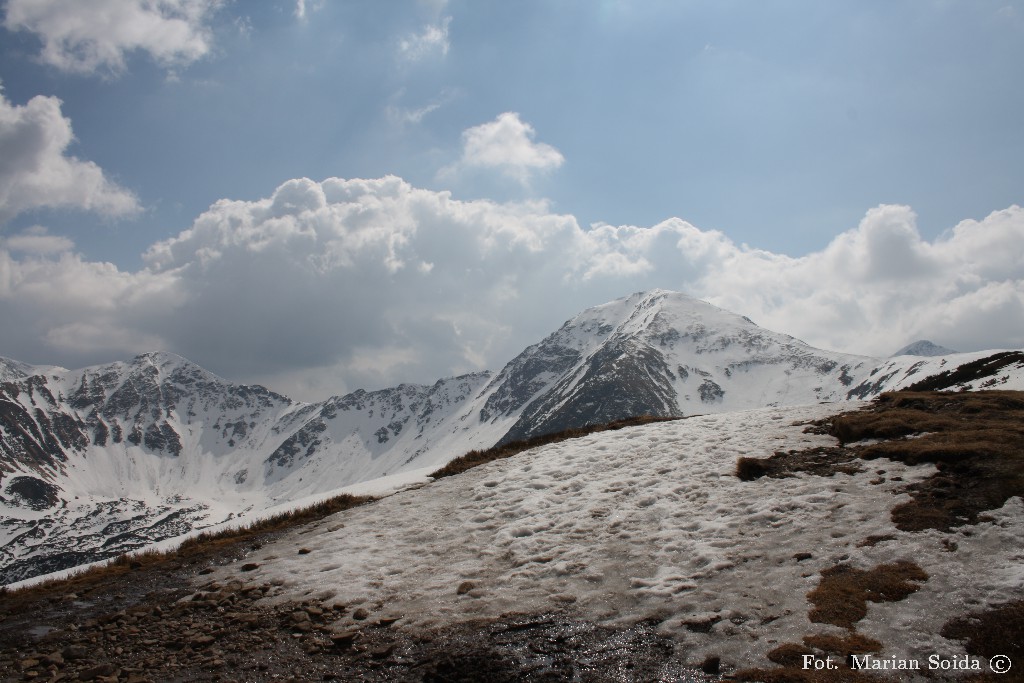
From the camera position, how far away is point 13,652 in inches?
525

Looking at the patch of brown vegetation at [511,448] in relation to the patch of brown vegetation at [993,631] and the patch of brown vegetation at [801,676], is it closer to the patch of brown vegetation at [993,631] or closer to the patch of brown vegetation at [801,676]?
the patch of brown vegetation at [801,676]

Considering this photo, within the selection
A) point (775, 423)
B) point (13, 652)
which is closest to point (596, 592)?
point (13, 652)

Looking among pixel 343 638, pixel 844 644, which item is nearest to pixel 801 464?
pixel 844 644

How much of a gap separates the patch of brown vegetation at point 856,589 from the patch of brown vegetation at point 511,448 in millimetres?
16893

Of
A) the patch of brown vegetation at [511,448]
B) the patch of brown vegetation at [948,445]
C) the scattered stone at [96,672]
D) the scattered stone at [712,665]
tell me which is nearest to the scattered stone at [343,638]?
the scattered stone at [96,672]

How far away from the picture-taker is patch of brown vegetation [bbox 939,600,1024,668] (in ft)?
31.7

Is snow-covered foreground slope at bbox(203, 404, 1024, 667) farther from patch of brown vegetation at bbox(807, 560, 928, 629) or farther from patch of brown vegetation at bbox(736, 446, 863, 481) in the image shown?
patch of brown vegetation at bbox(736, 446, 863, 481)

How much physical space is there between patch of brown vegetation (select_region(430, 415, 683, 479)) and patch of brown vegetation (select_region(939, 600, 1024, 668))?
19.2 m

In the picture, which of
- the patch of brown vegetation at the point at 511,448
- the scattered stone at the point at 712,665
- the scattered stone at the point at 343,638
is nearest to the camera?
the scattered stone at the point at 712,665

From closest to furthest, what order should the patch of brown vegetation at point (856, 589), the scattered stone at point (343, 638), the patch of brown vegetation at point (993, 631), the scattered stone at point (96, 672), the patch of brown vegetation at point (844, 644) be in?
the patch of brown vegetation at point (993, 631) → the patch of brown vegetation at point (844, 644) → the patch of brown vegetation at point (856, 589) → the scattered stone at point (96, 672) → the scattered stone at point (343, 638)

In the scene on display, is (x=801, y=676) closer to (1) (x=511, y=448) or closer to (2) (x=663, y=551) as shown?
(2) (x=663, y=551)

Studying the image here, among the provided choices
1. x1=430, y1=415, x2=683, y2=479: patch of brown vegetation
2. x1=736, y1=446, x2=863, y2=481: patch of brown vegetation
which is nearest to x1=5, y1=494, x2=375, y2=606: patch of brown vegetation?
x1=430, y1=415, x2=683, y2=479: patch of brown vegetation

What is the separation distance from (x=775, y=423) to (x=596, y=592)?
1583 cm

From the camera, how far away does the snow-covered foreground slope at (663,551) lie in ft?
38.2
